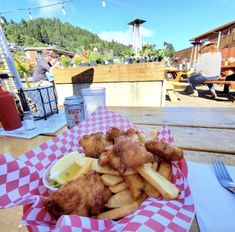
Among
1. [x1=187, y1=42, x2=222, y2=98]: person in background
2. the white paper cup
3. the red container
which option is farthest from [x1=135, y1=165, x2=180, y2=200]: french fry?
[x1=187, y1=42, x2=222, y2=98]: person in background

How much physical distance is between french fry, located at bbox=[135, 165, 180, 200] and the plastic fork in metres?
0.18

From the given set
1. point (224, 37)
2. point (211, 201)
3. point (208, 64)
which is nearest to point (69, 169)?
point (211, 201)

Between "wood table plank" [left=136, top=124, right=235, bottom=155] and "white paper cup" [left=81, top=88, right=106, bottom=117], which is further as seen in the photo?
"white paper cup" [left=81, top=88, right=106, bottom=117]

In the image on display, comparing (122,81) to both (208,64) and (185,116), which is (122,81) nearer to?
(185,116)

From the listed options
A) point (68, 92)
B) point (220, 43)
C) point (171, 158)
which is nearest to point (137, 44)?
point (68, 92)

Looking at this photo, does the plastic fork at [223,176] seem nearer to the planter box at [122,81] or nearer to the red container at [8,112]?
the red container at [8,112]

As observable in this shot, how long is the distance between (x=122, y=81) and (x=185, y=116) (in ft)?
4.55

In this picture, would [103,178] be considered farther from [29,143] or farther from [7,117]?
[7,117]

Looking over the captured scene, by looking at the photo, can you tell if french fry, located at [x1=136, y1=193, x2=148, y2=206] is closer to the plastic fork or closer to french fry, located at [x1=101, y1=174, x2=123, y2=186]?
french fry, located at [x1=101, y1=174, x2=123, y2=186]

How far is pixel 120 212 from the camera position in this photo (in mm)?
346

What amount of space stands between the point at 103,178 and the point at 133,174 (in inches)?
2.8

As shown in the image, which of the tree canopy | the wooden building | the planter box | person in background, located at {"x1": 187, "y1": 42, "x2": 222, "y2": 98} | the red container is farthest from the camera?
the tree canopy

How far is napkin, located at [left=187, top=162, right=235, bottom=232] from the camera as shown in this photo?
354mm

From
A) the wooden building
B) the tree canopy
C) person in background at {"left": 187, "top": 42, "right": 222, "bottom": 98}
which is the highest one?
the tree canopy
